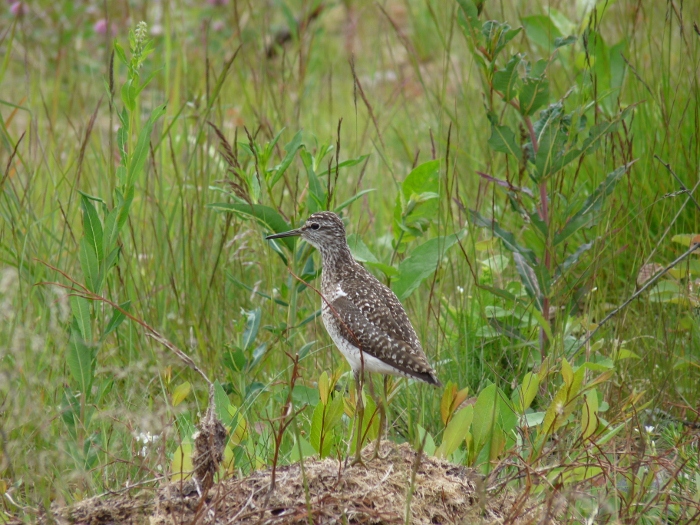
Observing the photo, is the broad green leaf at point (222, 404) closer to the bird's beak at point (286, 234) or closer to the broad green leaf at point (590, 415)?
the bird's beak at point (286, 234)

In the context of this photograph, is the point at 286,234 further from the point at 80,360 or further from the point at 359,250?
the point at 80,360

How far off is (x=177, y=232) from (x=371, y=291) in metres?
1.39

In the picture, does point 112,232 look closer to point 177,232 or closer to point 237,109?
point 177,232

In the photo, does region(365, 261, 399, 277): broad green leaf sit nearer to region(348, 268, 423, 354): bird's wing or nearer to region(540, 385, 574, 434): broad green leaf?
region(348, 268, 423, 354): bird's wing

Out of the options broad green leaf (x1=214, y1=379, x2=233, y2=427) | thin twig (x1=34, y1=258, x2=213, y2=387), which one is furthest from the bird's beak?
thin twig (x1=34, y1=258, x2=213, y2=387)

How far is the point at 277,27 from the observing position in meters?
9.43

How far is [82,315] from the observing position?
125 inches

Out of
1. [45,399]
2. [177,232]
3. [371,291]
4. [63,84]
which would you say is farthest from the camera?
[63,84]

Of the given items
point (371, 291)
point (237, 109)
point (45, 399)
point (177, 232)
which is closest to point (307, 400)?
point (371, 291)

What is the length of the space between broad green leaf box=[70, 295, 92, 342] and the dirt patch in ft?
2.27

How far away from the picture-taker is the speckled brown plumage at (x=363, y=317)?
3.94 m

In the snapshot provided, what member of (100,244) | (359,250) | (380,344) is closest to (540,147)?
(359,250)

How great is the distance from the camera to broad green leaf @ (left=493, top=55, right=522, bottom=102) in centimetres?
368

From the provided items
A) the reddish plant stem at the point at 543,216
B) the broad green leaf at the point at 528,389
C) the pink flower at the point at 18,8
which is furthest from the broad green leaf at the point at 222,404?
the pink flower at the point at 18,8
